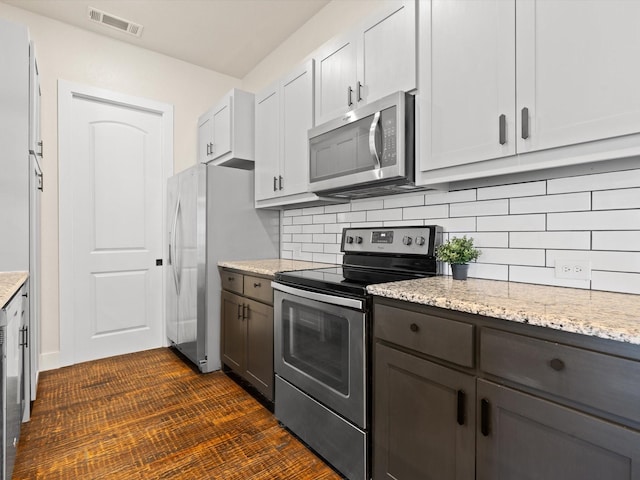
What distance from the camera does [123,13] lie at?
2.90m

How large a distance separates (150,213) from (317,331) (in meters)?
2.51

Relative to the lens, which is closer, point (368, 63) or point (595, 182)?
point (595, 182)

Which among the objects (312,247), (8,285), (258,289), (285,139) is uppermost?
(285,139)

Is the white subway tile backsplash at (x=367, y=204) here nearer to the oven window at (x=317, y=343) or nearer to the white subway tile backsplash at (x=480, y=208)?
the white subway tile backsplash at (x=480, y=208)

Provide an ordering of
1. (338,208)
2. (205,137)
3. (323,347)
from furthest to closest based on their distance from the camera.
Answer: (205,137), (338,208), (323,347)

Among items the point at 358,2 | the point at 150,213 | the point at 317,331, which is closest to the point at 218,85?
the point at 150,213

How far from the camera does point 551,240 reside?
1526 mm

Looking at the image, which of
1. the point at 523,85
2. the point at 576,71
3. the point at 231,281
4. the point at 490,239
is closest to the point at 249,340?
the point at 231,281

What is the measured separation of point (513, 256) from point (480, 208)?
0.94 feet

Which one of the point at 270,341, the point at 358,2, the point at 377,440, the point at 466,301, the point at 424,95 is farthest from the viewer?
the point at 358,2

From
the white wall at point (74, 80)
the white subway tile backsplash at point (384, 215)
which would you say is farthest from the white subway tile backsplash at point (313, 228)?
the white wall at point (74, 80)

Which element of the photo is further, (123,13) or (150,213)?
(150,213)

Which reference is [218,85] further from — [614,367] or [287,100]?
[614,367]

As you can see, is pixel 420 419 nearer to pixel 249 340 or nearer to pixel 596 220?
pixel 596 220
